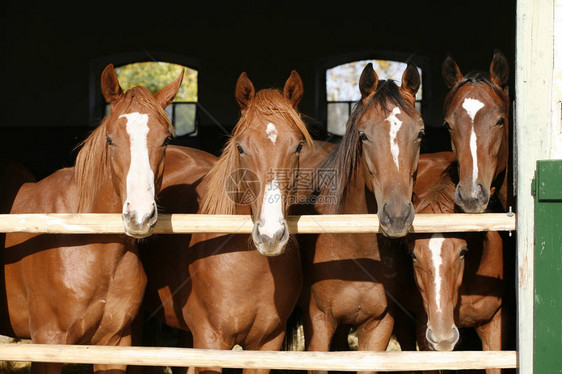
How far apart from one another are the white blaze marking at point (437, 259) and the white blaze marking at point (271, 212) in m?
0.79

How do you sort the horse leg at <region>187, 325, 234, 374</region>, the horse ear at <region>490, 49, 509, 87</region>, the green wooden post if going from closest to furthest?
the green wooden post, the horse leg at <region>187, 325, 234, 374</region>, the horse ear at <region>490, 49, 509, 87</region>

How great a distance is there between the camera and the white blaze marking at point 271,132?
9.56 ft

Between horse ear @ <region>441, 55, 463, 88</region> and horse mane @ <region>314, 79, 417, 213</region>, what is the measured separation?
69 cm

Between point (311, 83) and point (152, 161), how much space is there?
604 cm

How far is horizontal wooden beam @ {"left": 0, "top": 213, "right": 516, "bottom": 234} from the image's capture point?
2.80 metres

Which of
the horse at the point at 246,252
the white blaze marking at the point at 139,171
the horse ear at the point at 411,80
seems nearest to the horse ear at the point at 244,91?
the horse at the point at 246,252

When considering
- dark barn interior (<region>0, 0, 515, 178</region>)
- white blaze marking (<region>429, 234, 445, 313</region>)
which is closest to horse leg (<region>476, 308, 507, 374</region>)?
white blaze marking (<region>429, 234, 445, 313</region>)

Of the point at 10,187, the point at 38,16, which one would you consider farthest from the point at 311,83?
the point at 10,187

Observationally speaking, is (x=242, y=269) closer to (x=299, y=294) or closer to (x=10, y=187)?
(x=299, y=294)

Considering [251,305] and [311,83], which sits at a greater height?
[311,83]

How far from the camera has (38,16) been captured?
8906 millimetres

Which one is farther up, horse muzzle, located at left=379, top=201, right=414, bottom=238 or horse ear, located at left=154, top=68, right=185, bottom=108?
horse ear, located at left=154, top=68, right=185, bottom=108

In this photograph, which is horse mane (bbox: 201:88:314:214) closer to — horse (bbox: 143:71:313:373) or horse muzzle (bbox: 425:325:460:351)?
horse (bbox: 143:71:313:373)

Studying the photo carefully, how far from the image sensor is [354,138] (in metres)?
3.33
